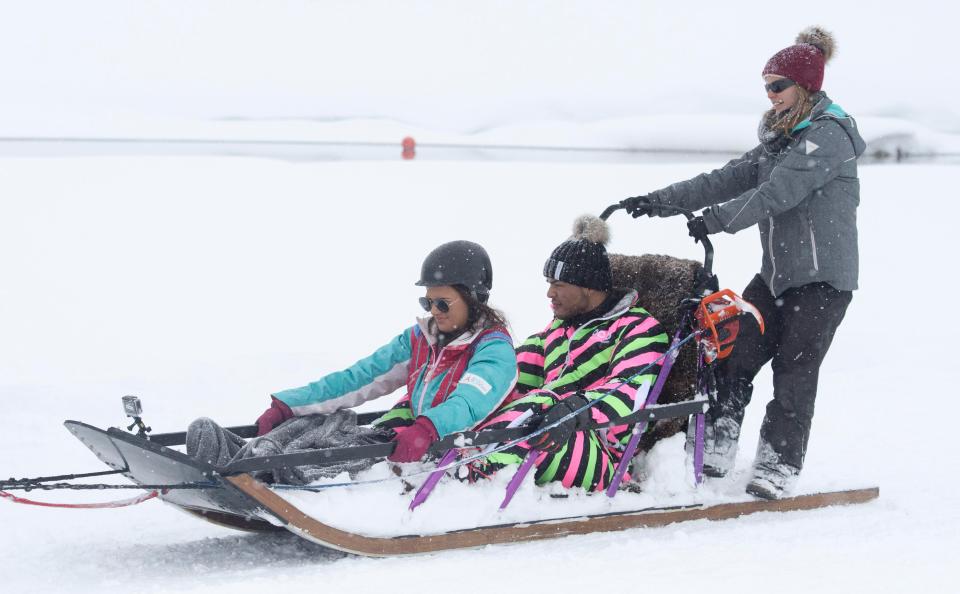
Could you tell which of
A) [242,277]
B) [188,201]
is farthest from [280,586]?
[188,201]

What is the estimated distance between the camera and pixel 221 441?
362 centimetres

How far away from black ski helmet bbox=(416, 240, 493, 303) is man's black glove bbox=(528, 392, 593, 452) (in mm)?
498

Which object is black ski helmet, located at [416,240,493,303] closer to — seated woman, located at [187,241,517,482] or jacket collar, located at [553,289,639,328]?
seated woman, located at [187,241,517,482]

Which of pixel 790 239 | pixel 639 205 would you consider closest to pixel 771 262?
pixel 790 239

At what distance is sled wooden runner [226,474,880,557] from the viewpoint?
141 inches

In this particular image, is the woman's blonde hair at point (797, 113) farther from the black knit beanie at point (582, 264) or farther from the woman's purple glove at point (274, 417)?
the woman's purple glove at point (274, 417)

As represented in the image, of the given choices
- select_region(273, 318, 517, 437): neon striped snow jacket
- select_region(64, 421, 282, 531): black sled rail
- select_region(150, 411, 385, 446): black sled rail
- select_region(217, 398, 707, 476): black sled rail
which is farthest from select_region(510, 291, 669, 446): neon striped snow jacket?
select_region(64, 421, 282, 531): black sled rail

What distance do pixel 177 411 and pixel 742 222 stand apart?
3.70 metres

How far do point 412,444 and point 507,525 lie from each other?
1.77ft

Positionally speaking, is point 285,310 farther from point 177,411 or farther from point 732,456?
point 732,456

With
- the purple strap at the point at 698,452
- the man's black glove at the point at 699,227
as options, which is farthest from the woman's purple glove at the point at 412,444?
the man's black glove at the point at 699,227

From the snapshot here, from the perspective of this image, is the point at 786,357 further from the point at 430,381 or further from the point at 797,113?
the point at 430,381

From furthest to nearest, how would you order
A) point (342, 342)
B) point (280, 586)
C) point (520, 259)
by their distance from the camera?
point (520, 259)
point (342, 342)
point (280, 586)

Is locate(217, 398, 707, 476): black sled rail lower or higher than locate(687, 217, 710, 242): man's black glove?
lower
